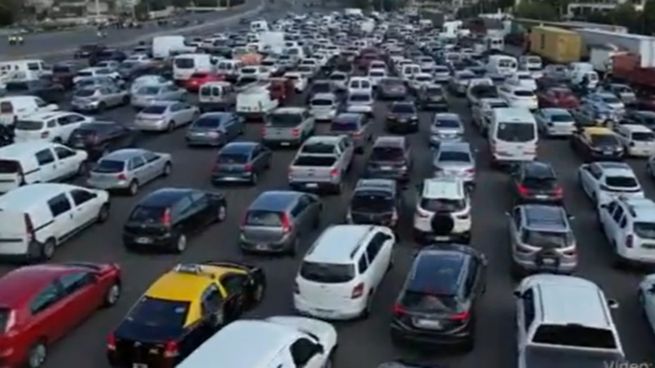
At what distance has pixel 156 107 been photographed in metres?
37.0

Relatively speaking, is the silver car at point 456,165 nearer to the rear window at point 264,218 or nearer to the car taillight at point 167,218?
the rear window at point 264,218

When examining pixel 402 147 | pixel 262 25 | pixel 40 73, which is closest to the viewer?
pixel 402 147

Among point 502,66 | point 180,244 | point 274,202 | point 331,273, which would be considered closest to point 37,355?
point 331,273

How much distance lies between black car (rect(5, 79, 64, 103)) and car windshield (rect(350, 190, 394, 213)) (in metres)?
27.1

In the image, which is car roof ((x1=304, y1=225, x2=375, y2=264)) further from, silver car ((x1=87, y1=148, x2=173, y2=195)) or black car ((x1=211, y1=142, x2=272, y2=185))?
silver car ((x1=87, y1=148, x2=173, y2=195))

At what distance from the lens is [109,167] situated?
25969 mm

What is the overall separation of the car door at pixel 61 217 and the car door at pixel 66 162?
571 cm

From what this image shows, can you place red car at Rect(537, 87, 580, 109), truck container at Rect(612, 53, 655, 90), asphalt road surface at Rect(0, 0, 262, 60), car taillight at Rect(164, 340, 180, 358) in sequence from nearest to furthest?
car taillight at Rect(164, 340, 180, 358), red car at Rect(537, 87, 580, 109), truck container at Rect(612, 53, 655, 90), asphalt road surface at Rect(0, 0, 262, 60)

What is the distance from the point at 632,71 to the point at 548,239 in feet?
124

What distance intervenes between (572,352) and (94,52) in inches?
2417

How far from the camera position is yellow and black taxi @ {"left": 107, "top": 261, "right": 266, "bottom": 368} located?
1358cm

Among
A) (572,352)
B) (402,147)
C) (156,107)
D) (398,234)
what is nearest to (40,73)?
(156,107)

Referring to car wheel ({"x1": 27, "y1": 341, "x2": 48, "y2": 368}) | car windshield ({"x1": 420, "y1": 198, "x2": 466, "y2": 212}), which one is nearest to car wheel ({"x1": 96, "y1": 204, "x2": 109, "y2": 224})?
car wheel ({"x1": 27, "y1": 341, "x2": 48, "y2": 368})

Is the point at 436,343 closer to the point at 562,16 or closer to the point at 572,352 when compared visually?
the point at 572,352
